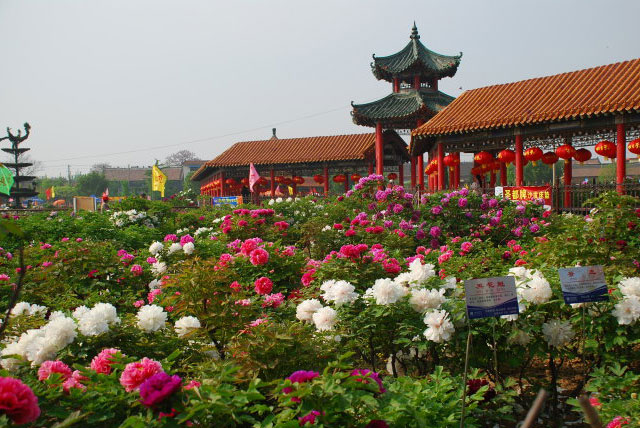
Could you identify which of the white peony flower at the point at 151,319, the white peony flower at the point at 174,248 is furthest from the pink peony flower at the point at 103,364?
the white peony flower at the point at 174,248

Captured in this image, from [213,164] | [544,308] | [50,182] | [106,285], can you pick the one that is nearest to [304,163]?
[213,164]

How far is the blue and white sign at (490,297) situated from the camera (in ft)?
8.02

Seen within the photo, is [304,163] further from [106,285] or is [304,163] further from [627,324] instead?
[627,324]

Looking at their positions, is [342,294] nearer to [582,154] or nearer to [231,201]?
[231,201]

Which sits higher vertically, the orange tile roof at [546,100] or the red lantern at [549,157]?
the orange tile roof at [546,100]

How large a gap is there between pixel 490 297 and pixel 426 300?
0.51 m

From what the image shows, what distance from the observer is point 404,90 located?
2055 centimetres

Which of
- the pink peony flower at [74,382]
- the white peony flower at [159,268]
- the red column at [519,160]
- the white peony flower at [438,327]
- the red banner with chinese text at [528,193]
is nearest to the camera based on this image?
the pink peony flower at [74,382]

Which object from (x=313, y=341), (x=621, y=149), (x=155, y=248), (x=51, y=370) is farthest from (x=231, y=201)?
(x=51, y=370)

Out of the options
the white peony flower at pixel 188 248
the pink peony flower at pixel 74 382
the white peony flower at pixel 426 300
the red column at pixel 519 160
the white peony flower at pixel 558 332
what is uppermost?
the red column at pixel 519 160

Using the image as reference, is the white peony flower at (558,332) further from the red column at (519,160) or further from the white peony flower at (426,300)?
the red column at (519,160)

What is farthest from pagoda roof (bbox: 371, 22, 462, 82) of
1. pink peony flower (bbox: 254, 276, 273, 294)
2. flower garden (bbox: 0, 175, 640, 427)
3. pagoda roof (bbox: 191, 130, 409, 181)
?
pink peony flower (bbox: 254, 276, 273, 294)

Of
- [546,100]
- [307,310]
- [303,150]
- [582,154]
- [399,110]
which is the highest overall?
[399,110]

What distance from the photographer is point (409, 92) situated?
20.2 metres
